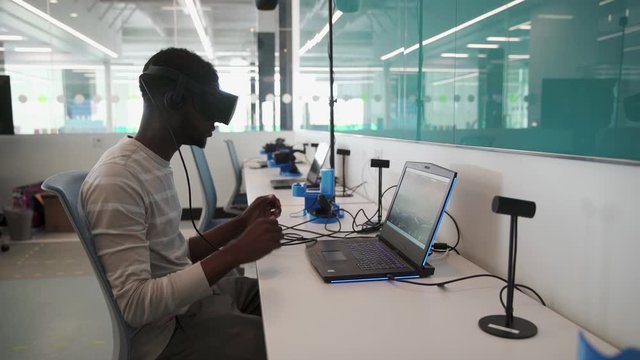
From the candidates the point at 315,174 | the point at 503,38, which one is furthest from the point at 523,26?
the point at 315,174

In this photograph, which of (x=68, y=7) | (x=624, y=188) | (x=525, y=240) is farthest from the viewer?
(x=68, y=7)

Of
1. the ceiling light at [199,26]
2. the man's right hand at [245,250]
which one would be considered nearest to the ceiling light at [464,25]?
the man's right hand at [245,250]

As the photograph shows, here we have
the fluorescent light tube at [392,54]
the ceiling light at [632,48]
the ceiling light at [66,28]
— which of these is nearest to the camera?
the ceiling light at [632,48]

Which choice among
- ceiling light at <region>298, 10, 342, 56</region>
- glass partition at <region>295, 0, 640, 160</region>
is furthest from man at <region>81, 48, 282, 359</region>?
ceiling light at <region>298, 10, 342, 56</region>

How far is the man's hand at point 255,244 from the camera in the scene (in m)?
1.14

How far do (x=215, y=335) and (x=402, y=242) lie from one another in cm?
60

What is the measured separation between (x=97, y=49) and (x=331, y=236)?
181 inches

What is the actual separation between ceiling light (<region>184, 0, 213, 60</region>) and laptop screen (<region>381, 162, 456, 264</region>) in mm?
4391

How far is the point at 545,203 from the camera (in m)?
1.10

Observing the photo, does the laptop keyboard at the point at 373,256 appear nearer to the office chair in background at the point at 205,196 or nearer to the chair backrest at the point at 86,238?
the chair backrest at the point at 86,238

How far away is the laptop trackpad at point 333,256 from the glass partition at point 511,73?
0.54m

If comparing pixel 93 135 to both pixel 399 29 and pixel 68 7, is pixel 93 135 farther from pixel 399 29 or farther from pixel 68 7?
pixel 399 29

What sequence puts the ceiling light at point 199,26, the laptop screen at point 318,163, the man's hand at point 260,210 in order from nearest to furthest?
the man's hand at point 260,210 < the laptop screen at point 318,163 < the ceiling light at point 199,26

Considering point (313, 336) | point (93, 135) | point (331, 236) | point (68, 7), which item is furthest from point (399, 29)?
point (68, 7)
